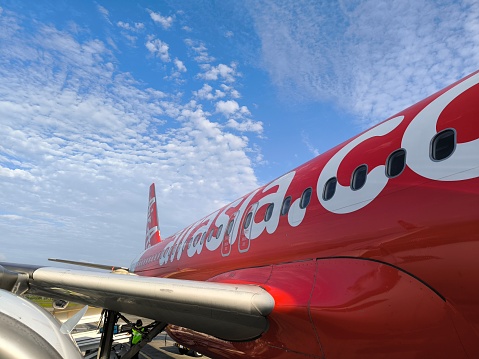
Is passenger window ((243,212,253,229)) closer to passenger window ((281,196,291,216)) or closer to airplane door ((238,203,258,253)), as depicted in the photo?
airplane door ((238,203,258,253))

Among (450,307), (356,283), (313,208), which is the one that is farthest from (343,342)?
(313,208)

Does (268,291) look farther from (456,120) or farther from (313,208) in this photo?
(456,120)

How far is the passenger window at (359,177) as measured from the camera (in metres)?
4.14

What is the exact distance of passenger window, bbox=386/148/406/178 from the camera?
3.66 m

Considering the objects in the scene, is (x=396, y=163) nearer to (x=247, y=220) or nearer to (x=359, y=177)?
(x=359, y=177)

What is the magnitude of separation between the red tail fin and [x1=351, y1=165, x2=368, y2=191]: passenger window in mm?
19390

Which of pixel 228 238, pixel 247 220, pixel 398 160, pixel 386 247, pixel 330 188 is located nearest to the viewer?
pixel 386 247

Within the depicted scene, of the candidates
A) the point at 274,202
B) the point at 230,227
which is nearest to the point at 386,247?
the point at 274,202

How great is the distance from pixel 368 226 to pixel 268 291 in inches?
59.7

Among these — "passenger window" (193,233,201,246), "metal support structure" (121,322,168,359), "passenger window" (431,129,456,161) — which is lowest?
"metal support structure" (121,322,168,359)

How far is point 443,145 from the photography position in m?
3.31

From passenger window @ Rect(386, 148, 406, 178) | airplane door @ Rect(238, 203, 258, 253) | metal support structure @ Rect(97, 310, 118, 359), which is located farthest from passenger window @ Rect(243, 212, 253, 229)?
passenger window @ Rect(386, 148, 406, 178)

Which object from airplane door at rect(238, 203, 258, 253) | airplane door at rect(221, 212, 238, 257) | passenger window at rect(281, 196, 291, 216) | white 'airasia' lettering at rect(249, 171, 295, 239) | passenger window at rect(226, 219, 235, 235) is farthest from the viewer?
passenger window at rect(226, 219, 235, 235)

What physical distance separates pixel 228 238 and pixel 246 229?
0.83 meters
